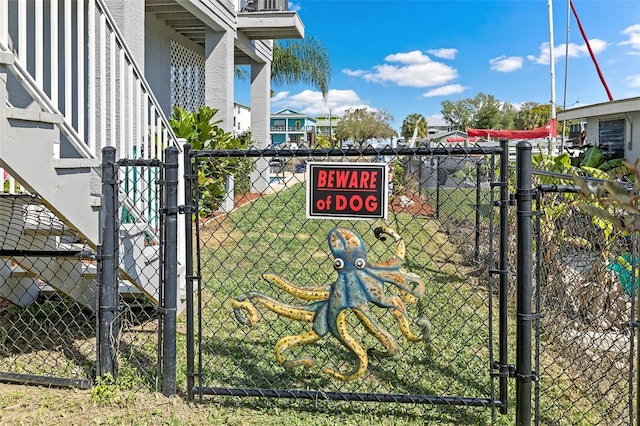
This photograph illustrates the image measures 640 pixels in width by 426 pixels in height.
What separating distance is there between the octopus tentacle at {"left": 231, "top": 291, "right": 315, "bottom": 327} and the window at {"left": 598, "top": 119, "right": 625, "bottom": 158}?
14.1 m

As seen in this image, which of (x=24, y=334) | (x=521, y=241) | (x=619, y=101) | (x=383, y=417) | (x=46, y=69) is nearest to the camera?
(x=521, y=241)

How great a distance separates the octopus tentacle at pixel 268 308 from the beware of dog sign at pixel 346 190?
56cm

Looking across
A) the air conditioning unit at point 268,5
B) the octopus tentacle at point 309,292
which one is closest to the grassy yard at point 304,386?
the octopus tentacle at point 309,292

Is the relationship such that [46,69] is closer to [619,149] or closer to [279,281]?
[279,281]

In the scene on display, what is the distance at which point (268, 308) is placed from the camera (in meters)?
3.19

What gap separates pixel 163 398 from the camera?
3285 mm

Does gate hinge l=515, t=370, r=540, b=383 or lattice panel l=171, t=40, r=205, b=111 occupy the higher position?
lattice panel l=171, t=40, r=205, b=111

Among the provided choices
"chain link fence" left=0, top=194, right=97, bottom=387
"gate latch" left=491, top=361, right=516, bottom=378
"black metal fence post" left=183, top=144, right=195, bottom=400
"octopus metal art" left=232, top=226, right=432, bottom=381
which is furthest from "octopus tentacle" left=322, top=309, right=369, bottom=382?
"chain link fence" left=0, top=194, right=97, bottom=387

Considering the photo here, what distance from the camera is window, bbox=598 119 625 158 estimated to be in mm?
14828

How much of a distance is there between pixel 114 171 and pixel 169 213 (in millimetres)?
470

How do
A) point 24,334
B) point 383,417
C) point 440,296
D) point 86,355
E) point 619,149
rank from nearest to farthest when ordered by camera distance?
point 383,417 < point 86,355 < point 24,334 < point 440,296 < point 619,149

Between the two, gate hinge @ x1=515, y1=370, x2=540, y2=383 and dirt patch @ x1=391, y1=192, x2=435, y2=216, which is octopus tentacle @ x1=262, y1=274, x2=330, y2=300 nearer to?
gate hinge @ x1=515, y1=370, x2=540, y2=383

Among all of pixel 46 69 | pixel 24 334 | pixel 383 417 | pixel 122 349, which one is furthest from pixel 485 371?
pixel 46 69

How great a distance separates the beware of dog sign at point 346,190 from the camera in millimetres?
2914
